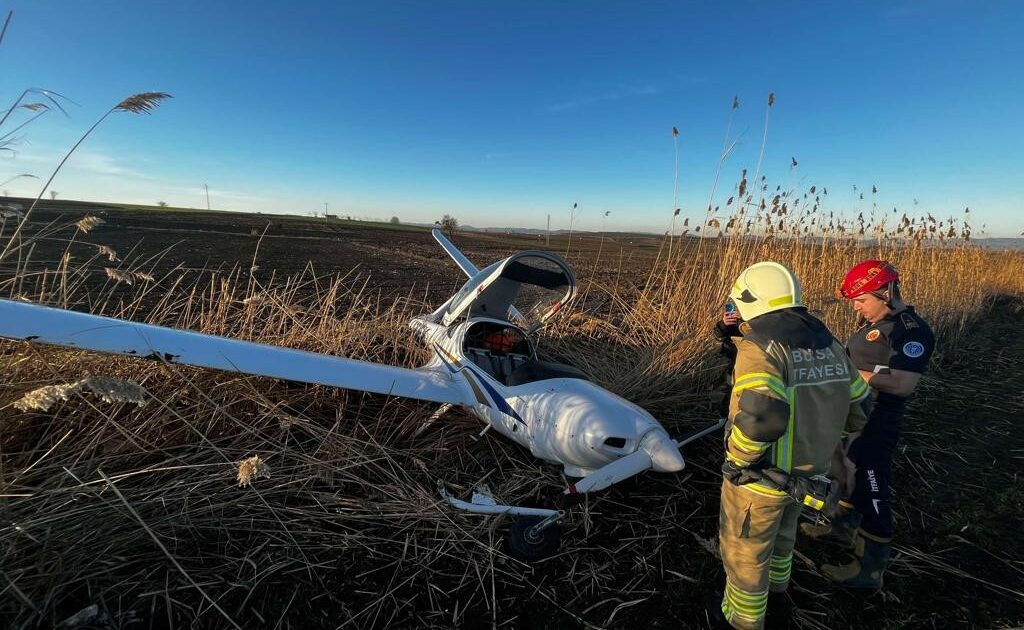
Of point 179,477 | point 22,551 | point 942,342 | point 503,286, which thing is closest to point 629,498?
point 503,286

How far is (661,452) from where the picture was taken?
8.38 feet

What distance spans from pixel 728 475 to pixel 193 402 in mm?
3962

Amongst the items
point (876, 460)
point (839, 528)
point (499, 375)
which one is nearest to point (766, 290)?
point (876, 460)

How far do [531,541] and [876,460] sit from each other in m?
2.43

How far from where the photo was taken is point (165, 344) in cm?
298

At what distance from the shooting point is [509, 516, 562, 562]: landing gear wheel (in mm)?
2639

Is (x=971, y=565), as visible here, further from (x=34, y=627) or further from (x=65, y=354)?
(x=65, y=354)

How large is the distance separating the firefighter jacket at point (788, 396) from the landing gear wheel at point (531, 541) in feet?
4.24

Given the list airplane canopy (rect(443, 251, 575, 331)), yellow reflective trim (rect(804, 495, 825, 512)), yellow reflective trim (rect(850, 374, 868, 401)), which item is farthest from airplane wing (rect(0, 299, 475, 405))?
yellow reflective trim (rect(850, 374, 868, 401))

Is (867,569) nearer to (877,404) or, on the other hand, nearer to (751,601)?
(877,404)

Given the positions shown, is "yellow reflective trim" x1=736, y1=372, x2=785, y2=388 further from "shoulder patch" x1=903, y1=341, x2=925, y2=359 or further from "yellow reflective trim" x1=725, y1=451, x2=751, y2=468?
"shoulder patch" x1=903, y1=341, x2=925, y2=359

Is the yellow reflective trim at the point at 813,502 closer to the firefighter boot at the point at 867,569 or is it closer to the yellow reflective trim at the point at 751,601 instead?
the yellow reflective trim at the point at 751,601

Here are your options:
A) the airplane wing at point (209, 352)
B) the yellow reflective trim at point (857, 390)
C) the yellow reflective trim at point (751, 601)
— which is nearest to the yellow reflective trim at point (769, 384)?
the yellow reflective trim at point (857, 390)

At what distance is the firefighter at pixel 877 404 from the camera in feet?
8.77
